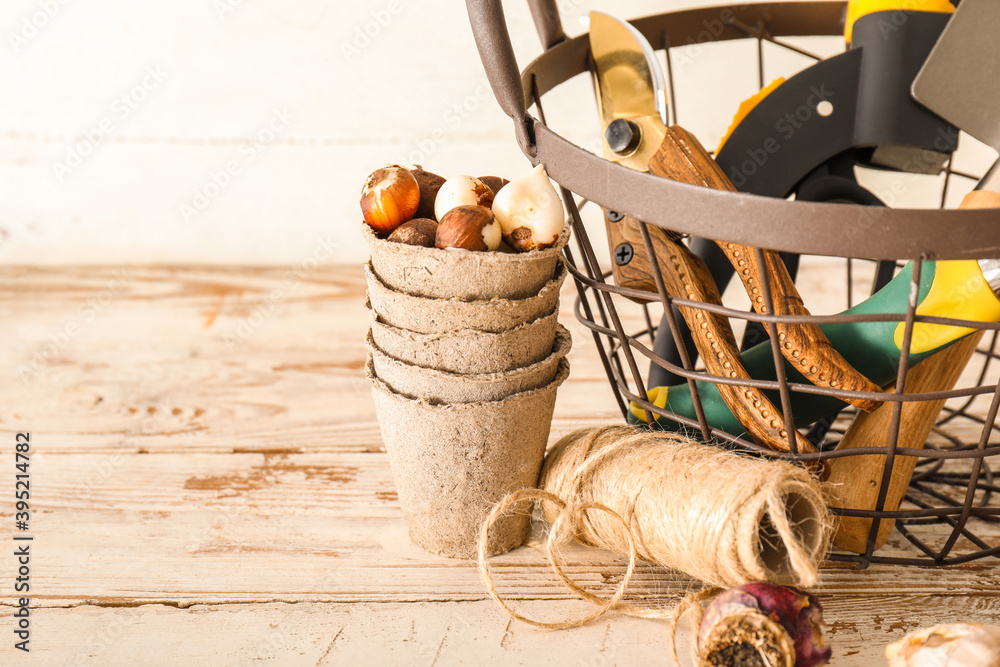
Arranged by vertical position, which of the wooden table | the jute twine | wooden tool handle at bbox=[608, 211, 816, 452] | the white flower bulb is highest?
the white flower bulb

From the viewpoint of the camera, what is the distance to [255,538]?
0.50 meters

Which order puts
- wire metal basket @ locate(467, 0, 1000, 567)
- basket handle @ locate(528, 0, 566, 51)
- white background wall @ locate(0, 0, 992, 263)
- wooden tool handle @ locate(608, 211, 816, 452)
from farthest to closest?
white background wall @ locate(0, 0, 992, 263) → basket handle @ locate(528, 0, 566, 51) → wooden tool handle @ locate(608, 211, 816, 452) → wire metal basket @ locate(467, 0, 1000, 567)

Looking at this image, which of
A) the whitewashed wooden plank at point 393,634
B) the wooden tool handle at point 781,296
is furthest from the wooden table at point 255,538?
the wooden tool handle at point 781,296

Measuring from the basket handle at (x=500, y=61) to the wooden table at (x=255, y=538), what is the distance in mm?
244

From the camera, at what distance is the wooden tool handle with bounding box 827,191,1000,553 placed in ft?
1.49

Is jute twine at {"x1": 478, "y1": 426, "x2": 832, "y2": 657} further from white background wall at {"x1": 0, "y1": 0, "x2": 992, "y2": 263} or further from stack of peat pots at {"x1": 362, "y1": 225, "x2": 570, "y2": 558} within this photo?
white background wall at {"x1": 0, "y1": 0, "x2": 992, "y2": 263}

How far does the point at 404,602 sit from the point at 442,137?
659mm

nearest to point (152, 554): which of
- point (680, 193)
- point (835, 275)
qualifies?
point (680, 193)

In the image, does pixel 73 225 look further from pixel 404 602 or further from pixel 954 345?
pixel 954 345

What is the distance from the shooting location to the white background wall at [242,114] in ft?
3.08

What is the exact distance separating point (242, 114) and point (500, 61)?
2.17ft

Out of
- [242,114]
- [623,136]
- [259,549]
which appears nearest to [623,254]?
[623,136]

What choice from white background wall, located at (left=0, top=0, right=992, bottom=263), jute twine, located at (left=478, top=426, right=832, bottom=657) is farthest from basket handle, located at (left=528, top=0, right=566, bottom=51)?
white background wall, located at (left=0, top=0, right=992, bottom=263)

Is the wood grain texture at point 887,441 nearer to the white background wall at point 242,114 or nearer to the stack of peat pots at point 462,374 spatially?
the stack of peat pots at point 462,374
